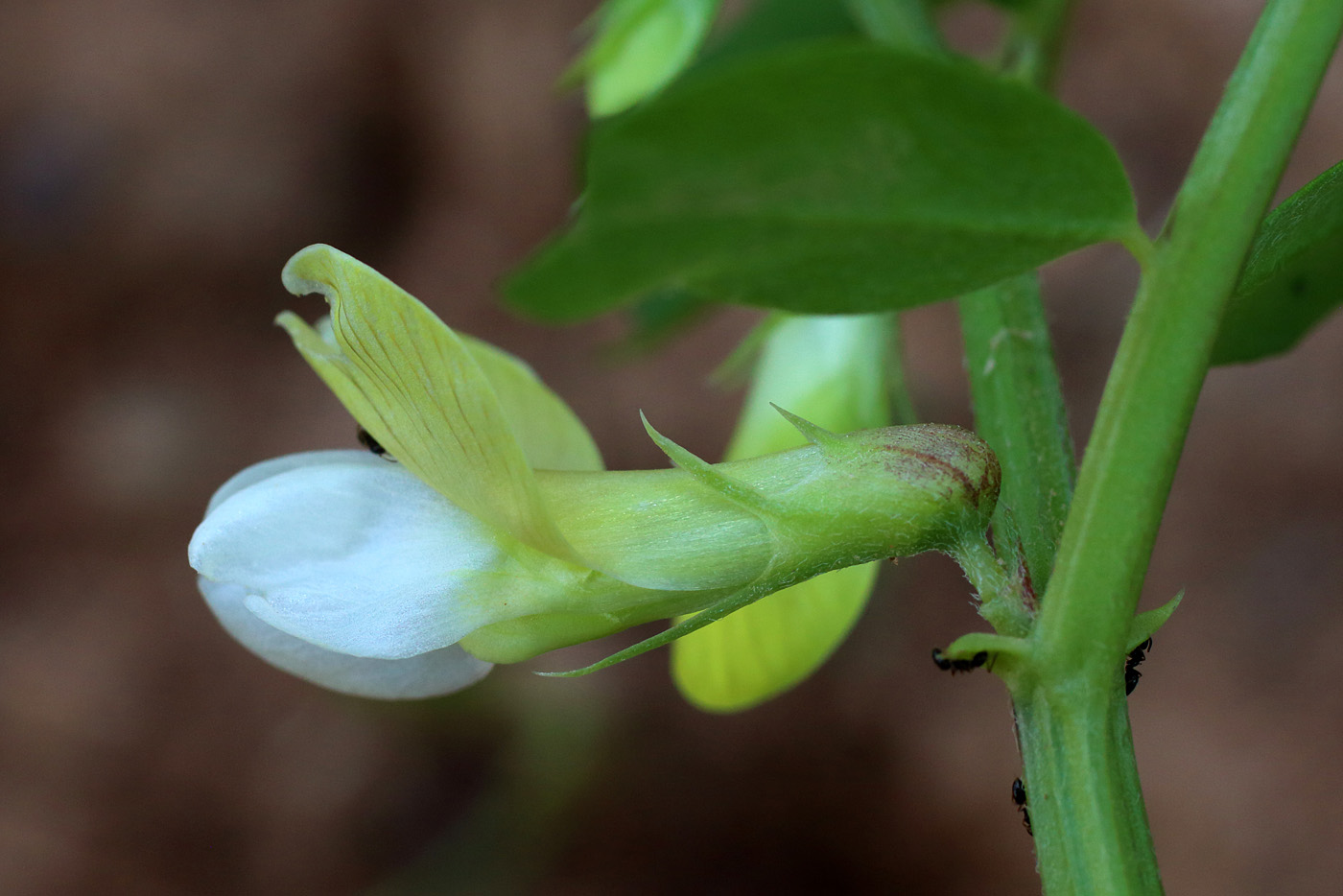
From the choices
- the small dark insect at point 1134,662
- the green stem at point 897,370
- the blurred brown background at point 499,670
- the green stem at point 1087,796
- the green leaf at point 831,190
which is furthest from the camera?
the blurred brown background at point 499,670

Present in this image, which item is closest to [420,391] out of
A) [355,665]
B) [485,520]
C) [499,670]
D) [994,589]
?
[485,520]

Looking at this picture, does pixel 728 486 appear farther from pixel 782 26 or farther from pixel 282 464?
pixel 782 26

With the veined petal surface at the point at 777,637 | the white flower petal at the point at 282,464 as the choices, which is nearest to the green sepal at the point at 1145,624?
the veined petal surface at the point at 777,637

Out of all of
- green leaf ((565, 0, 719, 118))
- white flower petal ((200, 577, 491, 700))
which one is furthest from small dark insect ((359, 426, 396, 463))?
green leaf ((565, 0, 719, 118))

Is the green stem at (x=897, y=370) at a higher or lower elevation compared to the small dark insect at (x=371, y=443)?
higher

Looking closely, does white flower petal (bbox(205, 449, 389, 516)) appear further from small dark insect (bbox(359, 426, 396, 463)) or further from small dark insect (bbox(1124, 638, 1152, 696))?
small dark insect (bbox(1124, 638, 1152, 696))

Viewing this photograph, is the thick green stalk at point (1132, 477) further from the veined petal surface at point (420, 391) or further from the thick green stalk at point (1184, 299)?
the veined petal surface at point (420, 391)
